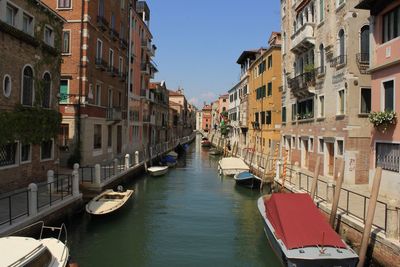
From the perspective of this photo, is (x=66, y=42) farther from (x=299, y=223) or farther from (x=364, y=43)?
(x=299, y=223)

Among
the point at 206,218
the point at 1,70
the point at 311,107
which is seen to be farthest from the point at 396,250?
the point at 311,107

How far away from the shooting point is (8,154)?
15.2 m

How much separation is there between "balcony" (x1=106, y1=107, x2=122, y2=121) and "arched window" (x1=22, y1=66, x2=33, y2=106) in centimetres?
1195

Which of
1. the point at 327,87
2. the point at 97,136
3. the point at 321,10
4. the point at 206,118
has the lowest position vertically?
the point at 97,136

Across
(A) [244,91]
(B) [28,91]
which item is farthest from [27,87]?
(A) [244,91]

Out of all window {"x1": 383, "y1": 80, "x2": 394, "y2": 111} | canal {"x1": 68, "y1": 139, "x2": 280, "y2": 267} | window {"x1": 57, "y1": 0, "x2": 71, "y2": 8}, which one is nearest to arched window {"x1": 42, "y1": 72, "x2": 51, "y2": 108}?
canal {"x1": 68, "y1": 139, "x2": 280, "y2": 267}

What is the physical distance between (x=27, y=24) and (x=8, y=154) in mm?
5355

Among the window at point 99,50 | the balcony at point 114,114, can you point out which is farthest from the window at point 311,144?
the window at point 99,50

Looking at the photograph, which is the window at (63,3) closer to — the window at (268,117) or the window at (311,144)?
the window at (311,144)

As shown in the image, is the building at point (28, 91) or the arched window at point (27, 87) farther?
the arched window at point (27, 87)

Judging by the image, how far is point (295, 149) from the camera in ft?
89.2

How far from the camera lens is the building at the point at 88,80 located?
2417 cm

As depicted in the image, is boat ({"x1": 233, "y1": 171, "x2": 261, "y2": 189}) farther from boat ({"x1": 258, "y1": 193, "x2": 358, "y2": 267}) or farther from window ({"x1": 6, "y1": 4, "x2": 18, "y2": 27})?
window ({"x1": 6, "y1": 4, "x2": 18, "y2": 27})

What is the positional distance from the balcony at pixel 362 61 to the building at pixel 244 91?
26176mm
